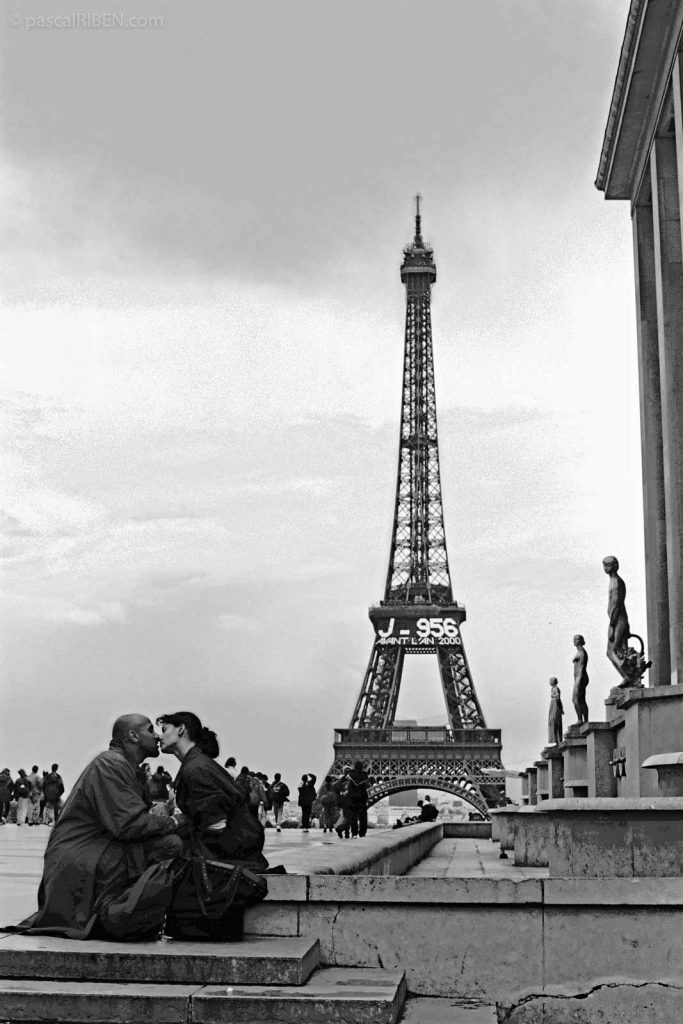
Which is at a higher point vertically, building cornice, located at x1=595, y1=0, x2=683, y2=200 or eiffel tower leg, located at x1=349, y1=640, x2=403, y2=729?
building cornice, located at x1=595, y1=0, x2=683, y2=200

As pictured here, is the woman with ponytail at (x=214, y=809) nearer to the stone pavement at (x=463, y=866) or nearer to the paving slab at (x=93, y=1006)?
the paving slab at (x=93, y=1006)

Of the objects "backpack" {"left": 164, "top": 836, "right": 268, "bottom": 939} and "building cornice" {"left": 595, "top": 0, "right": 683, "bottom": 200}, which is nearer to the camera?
"backpack" {"left": 164, "top": 836, "right": 268, "bottom": 939}

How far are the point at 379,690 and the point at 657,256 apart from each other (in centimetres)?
6034

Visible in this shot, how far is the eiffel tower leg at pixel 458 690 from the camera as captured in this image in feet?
265

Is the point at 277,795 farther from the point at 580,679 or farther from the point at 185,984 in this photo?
the point at 185,984

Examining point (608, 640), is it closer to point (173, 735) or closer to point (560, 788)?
point (560, 788)

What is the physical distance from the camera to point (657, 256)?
2570 cm

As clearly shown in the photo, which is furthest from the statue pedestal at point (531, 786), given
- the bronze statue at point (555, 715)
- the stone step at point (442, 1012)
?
the stone step at point (442, 1012)

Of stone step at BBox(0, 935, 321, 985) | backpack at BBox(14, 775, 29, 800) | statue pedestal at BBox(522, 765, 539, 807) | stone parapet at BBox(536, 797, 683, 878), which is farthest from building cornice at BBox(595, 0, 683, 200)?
backpack at BBox(14, 775, 29, 800)

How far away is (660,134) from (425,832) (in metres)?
13.9

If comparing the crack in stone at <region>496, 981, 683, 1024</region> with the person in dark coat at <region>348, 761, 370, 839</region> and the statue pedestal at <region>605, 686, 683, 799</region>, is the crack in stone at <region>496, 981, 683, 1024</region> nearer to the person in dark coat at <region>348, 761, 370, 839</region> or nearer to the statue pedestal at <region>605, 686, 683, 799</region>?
the statue pedestal at <region>605, 686, 683, 799</region>

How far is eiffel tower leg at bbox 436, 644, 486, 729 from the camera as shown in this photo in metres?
80.8

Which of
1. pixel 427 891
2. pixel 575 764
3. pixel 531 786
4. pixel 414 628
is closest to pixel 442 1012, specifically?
pixel 427 891

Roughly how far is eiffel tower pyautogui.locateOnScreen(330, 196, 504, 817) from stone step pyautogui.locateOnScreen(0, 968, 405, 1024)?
6720 cm
